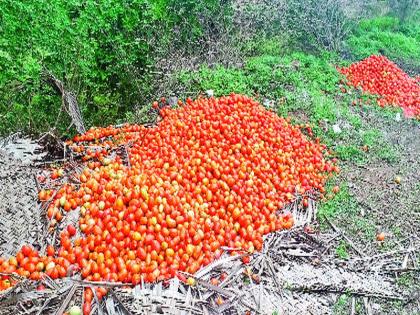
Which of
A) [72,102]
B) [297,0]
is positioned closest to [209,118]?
[72,102]

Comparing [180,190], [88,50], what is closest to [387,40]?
[88,50]

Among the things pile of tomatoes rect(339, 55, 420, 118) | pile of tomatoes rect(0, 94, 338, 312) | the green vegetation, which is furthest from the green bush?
the green vegetation

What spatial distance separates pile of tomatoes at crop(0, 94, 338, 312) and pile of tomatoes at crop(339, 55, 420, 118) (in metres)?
2.63

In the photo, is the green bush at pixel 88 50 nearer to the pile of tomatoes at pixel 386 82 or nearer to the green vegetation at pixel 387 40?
the pile of tomatoes at pixel 386 82

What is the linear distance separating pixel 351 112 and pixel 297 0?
3.38m

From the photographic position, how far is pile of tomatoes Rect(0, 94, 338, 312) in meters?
3.85

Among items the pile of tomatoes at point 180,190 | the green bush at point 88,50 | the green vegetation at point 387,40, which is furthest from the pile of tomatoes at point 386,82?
the green bush at point 88,50

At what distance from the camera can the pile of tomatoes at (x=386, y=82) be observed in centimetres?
837

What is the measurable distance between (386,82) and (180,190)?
229 inches

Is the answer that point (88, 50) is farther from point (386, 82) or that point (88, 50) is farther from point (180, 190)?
point (386, 82)

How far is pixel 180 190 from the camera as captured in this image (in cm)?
Result: 472

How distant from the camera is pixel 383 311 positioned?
4203 mm

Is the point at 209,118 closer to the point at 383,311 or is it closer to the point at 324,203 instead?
the point at 324,203

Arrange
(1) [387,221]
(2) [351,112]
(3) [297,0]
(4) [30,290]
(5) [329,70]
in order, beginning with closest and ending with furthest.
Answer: (4) [30,290] < (1) [387,221] < (2) [351,112] < (5) [329,70] < (3) [297,0]
